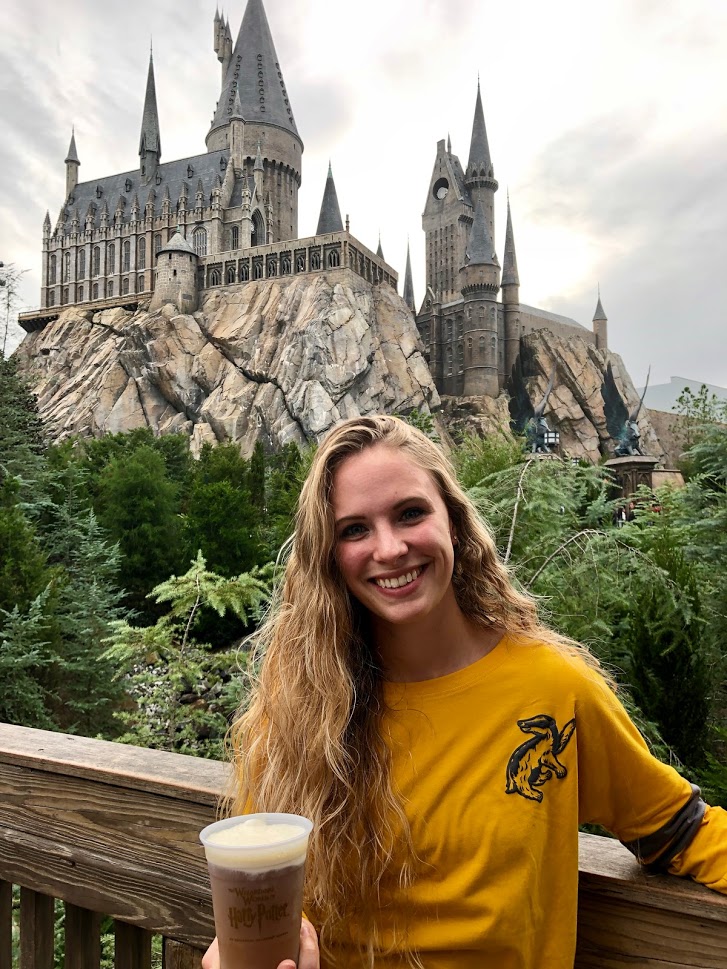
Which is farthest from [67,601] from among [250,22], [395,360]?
[250,22]

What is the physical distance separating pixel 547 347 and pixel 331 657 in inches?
2332

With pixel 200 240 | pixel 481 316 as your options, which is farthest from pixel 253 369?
pixel 481 316

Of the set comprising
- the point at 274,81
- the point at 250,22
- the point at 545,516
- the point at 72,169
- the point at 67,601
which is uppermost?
the point at 250,22

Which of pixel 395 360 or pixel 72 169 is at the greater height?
pixel 72 169

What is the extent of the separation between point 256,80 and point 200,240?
17.3 metres

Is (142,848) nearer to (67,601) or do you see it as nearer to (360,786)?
(360,786)

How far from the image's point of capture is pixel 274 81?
63.2 meters

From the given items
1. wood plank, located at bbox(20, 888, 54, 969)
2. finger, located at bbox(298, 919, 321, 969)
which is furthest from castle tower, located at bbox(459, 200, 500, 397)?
finger, located at bbox(298, 919, 321, 969)

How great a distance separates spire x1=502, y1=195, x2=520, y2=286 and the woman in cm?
6454

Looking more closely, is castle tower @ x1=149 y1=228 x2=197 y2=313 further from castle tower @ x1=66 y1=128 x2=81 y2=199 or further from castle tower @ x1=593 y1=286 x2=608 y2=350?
castle tower @ x1=593 y1=286 x2=608 y2=350

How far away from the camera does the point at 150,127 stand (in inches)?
2584

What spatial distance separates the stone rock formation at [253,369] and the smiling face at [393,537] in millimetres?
41206

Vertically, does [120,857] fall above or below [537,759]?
below

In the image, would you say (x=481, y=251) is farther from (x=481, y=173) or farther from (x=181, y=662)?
(x=181, y=662)
